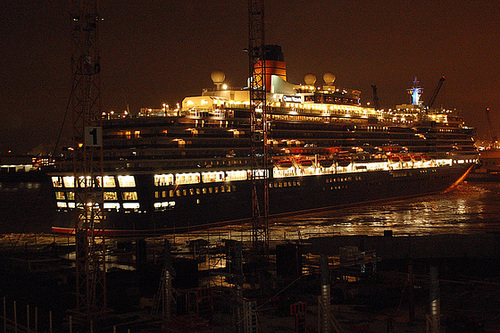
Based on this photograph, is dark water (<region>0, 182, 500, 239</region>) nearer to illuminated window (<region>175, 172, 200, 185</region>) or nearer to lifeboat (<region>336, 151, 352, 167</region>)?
lifeboat (<region>336, 151, 352, 167</region>)

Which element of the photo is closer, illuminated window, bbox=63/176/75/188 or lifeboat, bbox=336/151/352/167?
illuminated window, bbox=63/176/75/188

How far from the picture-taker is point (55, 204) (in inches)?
1652

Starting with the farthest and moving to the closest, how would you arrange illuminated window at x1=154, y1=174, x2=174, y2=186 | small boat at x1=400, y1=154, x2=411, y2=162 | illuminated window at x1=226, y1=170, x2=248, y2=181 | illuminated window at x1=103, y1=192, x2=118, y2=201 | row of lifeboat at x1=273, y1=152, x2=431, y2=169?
small boat at x1=400, y1=154, x2=411, y2=162, row of lifeboat at x1=273, y1=152, x2=431, y2=169, illuminated window at x1=226, y1=170, x2=248, y2=181, illuminated window at x1=154, y1=174, x2=174, y2=186, illuminated window at x1=103, y1=192, x2=118, y2=201

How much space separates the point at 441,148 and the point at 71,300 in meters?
65.5

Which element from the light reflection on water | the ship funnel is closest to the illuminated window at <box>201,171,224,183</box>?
the light reflection on water

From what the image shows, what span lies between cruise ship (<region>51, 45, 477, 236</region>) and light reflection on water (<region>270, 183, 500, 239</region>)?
2439 mm

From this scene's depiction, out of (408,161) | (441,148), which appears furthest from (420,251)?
(441,148)

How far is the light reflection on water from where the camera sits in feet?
A: 136

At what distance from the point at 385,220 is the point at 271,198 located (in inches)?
381

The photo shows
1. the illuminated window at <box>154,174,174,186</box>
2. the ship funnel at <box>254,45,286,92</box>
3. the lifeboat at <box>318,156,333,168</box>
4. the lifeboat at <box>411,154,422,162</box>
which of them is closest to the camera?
the illuminated window at <box>154,174,174,186</box>

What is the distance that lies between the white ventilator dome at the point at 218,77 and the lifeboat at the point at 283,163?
9.63m

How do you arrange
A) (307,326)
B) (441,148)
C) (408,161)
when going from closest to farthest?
(307,326) → (408,161) → (441,148)

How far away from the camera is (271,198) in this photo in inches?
1913

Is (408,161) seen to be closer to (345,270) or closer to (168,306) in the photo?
(345,270)
